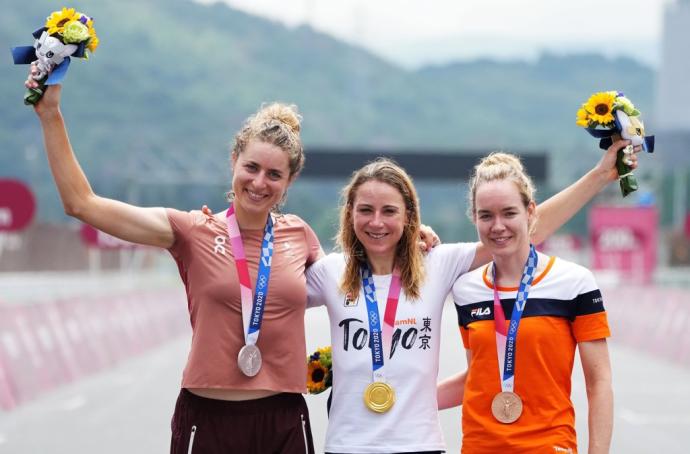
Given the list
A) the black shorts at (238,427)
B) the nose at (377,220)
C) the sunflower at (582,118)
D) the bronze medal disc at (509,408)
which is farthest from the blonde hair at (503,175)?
the black shorts at (238,427)

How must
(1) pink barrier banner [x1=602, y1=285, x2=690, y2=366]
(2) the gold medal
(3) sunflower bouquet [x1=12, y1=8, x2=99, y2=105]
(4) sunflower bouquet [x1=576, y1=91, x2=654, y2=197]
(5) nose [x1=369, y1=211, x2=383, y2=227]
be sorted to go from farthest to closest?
(1) pink barrier banner [x1=602, y1=285, x2=690, y2=366]
(4) sunflower bouquet [x1=576, y1=91, x2=654, y2=197]
(5) nose [x1=369, y1=211, x2=383, y2=227]
(2) the gold medal
(3) sunflower bouquet [x1=12, y1=8, x2=99, y2=105]

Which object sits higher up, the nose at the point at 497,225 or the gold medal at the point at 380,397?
the nose at the point at 497,225

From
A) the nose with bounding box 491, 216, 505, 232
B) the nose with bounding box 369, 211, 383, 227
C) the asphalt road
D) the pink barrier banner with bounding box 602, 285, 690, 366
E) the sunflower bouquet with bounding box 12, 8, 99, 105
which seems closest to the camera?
the sunflower bouquet with bounding box 12, 8, 99, 105

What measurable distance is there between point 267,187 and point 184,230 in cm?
38

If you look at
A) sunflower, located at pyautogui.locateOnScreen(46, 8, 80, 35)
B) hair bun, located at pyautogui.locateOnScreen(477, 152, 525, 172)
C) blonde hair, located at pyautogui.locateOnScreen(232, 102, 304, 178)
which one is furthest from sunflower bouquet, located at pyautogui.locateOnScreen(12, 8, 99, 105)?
hair bun, located at pyautogui.locateOnScreen(477, 152, 525, 172)

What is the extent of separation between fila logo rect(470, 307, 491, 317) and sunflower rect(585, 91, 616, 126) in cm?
105

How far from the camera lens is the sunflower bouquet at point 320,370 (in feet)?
19.9

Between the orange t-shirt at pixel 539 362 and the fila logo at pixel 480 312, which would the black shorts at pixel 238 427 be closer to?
the orange t-shirt at pixel 539 362

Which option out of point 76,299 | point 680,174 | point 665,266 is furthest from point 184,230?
point 680,174

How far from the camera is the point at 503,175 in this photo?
551 centimetres

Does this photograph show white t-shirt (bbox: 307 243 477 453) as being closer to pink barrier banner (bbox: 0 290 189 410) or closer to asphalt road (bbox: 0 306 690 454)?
asphalt road (bbox: 0 306 690 454)

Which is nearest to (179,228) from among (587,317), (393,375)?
(393,375)

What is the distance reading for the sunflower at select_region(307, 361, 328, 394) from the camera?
6.04 m

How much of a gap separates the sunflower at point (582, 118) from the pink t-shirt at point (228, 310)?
138 cm
